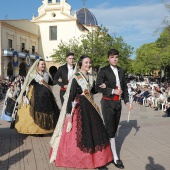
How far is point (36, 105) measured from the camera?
6.17 m

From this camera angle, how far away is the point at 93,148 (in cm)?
399

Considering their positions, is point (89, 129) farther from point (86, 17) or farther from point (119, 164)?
point (86, 17)

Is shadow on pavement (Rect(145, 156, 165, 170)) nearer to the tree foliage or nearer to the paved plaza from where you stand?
the paved plaza

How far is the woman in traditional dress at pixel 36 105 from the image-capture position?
19.9 feet

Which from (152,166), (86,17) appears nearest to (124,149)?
(152,166)

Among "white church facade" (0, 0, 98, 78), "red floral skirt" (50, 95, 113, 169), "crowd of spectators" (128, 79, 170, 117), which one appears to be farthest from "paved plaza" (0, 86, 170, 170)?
"white church facade" (0, 0, 98, 78)

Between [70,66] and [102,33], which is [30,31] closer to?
[102,33]

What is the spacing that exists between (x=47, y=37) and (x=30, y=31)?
3.19 meters

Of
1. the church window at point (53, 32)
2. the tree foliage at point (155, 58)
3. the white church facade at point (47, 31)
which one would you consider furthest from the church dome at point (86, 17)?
the church window at point (53, 32)

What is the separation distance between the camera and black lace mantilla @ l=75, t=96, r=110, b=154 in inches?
157

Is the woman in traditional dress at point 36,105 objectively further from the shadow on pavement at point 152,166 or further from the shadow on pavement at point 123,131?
the shadow on pavement at point 152,166

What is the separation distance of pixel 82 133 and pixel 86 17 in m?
51.8

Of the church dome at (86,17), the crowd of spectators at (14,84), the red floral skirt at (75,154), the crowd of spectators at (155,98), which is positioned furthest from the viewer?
the church dome at (86,17)

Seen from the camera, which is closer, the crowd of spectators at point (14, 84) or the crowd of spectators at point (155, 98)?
the crowd of spectators at point (14, 84)
